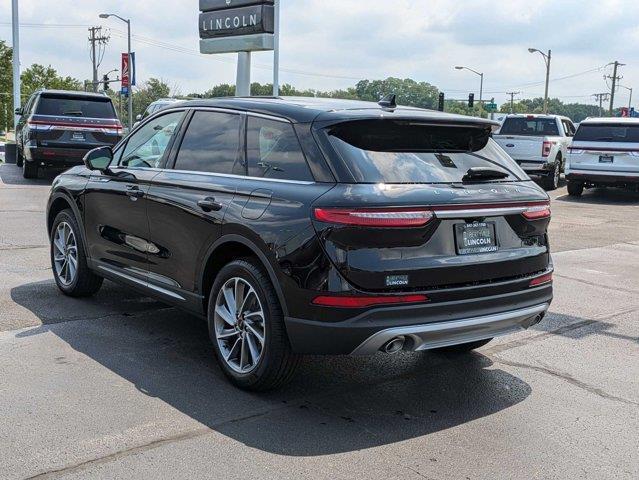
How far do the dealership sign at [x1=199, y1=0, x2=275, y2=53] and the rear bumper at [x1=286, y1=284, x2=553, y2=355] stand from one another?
17474mm

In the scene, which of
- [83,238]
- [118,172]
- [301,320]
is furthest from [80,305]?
[301,320]

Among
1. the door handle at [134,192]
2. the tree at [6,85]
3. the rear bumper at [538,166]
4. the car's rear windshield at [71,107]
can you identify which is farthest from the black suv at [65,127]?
the tree at [6,85]

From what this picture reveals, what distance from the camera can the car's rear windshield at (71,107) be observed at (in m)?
16.8

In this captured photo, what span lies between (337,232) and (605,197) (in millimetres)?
17469

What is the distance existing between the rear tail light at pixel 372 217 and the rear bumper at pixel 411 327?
1.46 ft

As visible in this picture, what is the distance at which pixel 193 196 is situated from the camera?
4926 millimetres

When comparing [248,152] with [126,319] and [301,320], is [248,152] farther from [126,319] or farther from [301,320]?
[126,319]

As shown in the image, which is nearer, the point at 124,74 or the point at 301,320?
the point at 301,320

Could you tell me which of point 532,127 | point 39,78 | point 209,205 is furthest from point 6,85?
point 209,205

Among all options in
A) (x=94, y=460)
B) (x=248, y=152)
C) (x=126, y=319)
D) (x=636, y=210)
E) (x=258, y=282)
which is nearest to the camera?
(x=94, y=460)

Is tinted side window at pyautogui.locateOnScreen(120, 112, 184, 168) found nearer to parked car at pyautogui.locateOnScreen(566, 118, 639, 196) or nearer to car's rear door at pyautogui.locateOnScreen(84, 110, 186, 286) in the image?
car's rear door at pyautogui.locateOnScreen(84, 110, 186, 286)

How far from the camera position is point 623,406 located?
4531 mm

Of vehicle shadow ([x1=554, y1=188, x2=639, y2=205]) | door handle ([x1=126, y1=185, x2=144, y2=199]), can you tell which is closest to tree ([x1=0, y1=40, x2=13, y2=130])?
vehicle shadow ([x1=554, y1=188, x2=639, y2=205])

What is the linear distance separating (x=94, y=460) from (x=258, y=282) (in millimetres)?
1306
